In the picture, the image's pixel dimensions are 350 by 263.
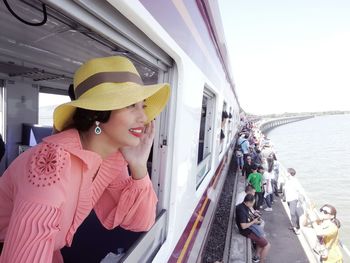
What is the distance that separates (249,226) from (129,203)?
14.3 ft

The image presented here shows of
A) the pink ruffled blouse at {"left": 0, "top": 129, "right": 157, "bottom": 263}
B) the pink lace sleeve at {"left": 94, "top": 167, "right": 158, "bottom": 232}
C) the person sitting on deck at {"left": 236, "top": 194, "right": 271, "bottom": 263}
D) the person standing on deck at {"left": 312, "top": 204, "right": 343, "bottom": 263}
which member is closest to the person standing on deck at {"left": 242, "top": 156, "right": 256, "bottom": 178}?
the person standing on deck at {"left": 312, "top": 204, "right": 343, "bottom": 263}

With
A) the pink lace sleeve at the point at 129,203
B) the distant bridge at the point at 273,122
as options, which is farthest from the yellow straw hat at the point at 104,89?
the distant bridge at the point at 273,122

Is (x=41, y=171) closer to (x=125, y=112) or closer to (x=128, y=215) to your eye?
(x=125, y=112)

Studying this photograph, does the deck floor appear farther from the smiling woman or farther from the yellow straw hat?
the yellow straw hat

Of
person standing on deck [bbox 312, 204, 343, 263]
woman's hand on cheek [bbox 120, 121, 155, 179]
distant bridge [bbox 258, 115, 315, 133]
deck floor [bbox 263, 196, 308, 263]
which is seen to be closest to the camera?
woman's hand on cheek [bbox 120, 121, 155, 179]

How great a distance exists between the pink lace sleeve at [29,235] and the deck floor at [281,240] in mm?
5688

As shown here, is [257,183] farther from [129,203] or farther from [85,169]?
[85,169]

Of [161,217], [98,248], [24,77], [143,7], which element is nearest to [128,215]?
[161,217]

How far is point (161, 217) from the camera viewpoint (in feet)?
6.12

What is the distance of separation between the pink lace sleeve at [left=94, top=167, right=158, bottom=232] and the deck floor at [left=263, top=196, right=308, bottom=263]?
503 centimetres

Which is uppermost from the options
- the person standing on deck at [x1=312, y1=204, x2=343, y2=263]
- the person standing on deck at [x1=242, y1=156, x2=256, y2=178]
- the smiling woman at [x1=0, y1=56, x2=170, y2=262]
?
the smiling woman at [x1=0, y1=56, x2=170, y2=262]

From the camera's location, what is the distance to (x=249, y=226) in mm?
5156

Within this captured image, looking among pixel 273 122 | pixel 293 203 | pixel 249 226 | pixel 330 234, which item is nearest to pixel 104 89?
pixel 249 226

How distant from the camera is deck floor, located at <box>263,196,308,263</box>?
562 cm
